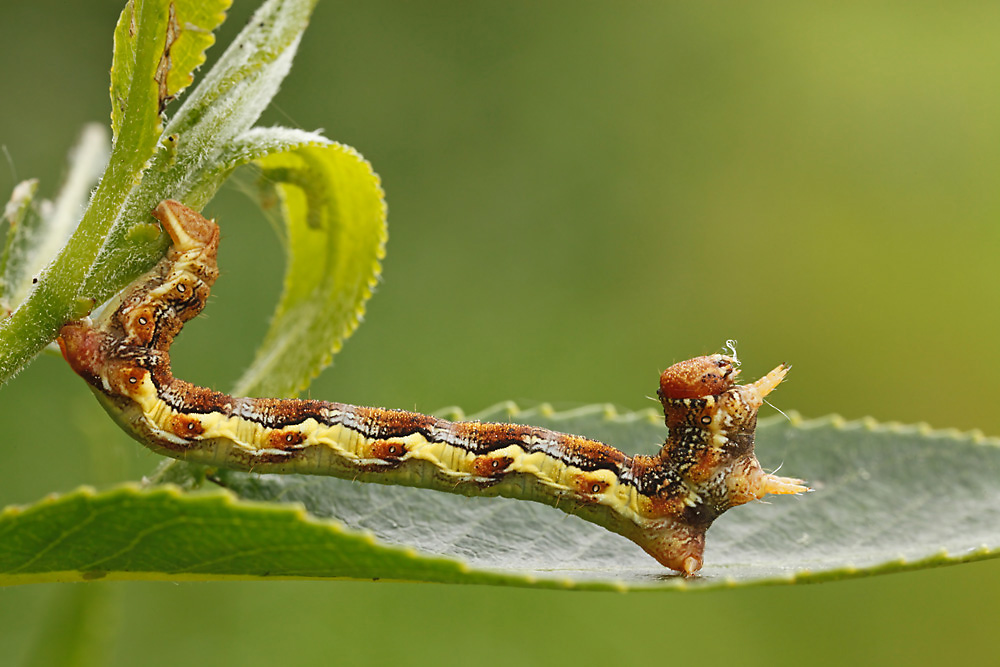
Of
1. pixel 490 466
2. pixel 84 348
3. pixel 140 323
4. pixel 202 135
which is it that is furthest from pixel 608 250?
pixel 202 135

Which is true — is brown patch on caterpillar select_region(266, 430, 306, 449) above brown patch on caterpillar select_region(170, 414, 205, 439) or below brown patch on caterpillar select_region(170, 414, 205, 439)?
above

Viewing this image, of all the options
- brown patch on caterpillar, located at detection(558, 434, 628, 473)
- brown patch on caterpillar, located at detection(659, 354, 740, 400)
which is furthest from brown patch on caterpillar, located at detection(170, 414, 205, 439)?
brown patch on caterpillar, located at detection(659, 354, 740, 400)

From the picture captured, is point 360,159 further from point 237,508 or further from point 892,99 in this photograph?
point 892,99

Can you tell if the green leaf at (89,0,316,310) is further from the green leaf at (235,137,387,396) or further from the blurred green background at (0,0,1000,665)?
the blurred green background at (0,0,1000,665)

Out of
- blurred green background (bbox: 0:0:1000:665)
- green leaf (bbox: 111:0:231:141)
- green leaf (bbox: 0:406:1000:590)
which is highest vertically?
blurred green background (bbox: 0:0:1000:665)

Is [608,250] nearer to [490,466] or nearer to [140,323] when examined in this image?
[490,466]

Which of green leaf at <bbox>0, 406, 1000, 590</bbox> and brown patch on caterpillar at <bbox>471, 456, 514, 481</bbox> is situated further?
brown patch on caterpillar at <bbox>471, 456, 514, 481</bbox>

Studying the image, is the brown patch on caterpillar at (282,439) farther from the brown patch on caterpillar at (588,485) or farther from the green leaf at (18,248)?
the brown patch on caterpillar at (588,485)
